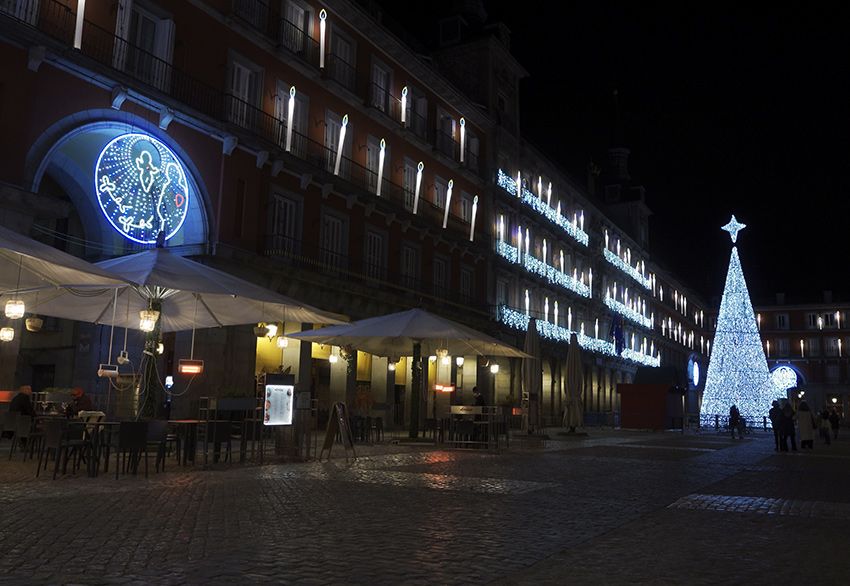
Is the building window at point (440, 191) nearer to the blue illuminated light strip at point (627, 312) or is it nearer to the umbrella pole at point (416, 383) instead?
the umbrella pole at point (416, 383)

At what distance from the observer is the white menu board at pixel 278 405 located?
12.6 meters

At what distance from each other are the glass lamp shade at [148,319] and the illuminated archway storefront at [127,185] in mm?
6683

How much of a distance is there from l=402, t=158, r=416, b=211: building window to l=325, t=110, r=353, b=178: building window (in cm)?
371

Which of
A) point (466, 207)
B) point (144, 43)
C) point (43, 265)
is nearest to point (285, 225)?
point (144, 43)

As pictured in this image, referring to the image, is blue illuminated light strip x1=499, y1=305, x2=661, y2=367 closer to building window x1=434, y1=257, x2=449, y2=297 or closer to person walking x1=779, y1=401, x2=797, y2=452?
building window x1=434, y1=257, x2=449, y2=297

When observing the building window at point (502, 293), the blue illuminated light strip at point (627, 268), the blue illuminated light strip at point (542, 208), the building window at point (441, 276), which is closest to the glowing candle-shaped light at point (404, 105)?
the building window at point (441, 276)

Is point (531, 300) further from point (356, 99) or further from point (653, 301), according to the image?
point (653, 301)

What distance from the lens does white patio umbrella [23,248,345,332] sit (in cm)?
1149

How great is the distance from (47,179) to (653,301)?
55.4m

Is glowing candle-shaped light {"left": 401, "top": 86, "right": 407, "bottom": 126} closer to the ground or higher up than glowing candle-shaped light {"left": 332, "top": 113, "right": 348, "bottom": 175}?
higher up

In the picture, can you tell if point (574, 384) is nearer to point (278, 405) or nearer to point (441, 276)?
point (441, 276)

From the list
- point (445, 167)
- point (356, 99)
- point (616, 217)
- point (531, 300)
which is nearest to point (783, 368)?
point (616, 217)

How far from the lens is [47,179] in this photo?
19.4 metres

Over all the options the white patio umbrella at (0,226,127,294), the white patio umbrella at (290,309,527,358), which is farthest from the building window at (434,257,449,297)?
the white patio umbrella at (0,226,127,294)
